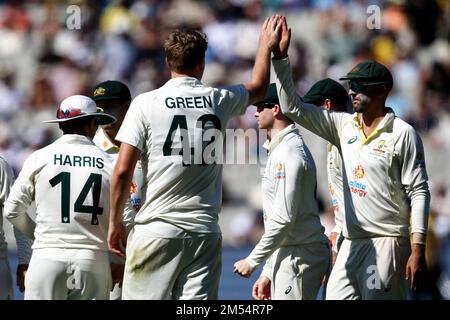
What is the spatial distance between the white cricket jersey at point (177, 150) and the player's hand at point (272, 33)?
1.82 feet

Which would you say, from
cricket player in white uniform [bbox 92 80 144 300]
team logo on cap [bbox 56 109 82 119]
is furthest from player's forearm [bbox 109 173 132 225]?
cricket player in white uniform [bbox 92 80 144 300]

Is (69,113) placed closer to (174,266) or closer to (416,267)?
(174,266)

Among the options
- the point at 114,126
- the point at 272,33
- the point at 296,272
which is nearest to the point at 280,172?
the point at 296,272

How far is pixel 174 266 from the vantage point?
21.0 ft

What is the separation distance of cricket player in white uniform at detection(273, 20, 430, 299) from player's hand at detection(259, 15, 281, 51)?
24 cm

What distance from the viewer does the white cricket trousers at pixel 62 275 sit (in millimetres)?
6805

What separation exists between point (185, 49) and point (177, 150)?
628mm

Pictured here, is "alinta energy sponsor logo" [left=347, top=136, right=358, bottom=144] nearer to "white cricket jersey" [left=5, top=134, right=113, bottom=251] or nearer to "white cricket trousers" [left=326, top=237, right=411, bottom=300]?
"white cricket trousers" [left=326, top=237, right=411, bottom=300]

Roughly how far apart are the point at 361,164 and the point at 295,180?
59 cm

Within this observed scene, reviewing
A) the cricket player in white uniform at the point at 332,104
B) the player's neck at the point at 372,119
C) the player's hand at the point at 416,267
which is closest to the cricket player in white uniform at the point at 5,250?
the cricket player in white uniform at the point at 332,104

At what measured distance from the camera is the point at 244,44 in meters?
17.1

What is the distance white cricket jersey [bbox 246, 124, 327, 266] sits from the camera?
7.45m
